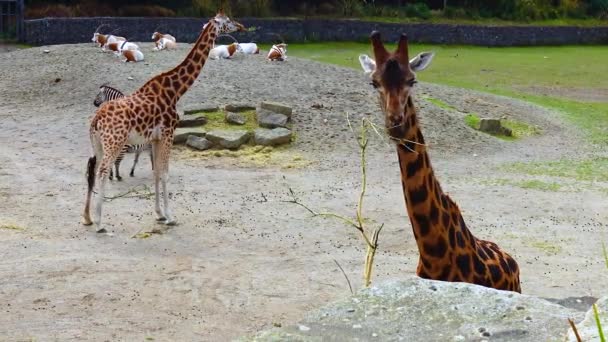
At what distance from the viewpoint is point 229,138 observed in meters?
13.0

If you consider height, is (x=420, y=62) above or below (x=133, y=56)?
above

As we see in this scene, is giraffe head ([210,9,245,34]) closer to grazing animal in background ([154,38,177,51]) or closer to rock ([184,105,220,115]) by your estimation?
rock ([184,105,220,115])

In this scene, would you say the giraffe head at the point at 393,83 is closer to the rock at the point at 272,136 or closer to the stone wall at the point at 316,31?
the rock at the point at 272,136

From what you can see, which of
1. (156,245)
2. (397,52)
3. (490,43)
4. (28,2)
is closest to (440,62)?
(490,43)

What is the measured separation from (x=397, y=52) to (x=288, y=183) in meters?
6.07

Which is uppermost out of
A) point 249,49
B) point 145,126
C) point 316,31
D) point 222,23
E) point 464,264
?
point 222,23

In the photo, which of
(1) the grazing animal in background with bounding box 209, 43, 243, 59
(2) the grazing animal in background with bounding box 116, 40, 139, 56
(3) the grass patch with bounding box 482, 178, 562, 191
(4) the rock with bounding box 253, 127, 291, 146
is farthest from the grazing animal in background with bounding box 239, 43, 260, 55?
(3) the grass patch with bounding box 482, 178, 562, 191

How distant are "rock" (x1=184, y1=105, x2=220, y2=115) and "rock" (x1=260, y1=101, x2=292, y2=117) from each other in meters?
0.76

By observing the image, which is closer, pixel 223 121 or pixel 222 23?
pixel 222 23

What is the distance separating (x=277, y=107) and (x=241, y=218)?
4410 mm

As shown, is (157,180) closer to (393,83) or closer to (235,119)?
(235,119)

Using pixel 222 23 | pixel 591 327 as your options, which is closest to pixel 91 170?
pixel 222 23

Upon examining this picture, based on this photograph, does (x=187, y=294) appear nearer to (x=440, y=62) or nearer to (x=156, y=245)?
(x=156, y=245)

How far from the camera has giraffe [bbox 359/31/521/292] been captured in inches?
208
